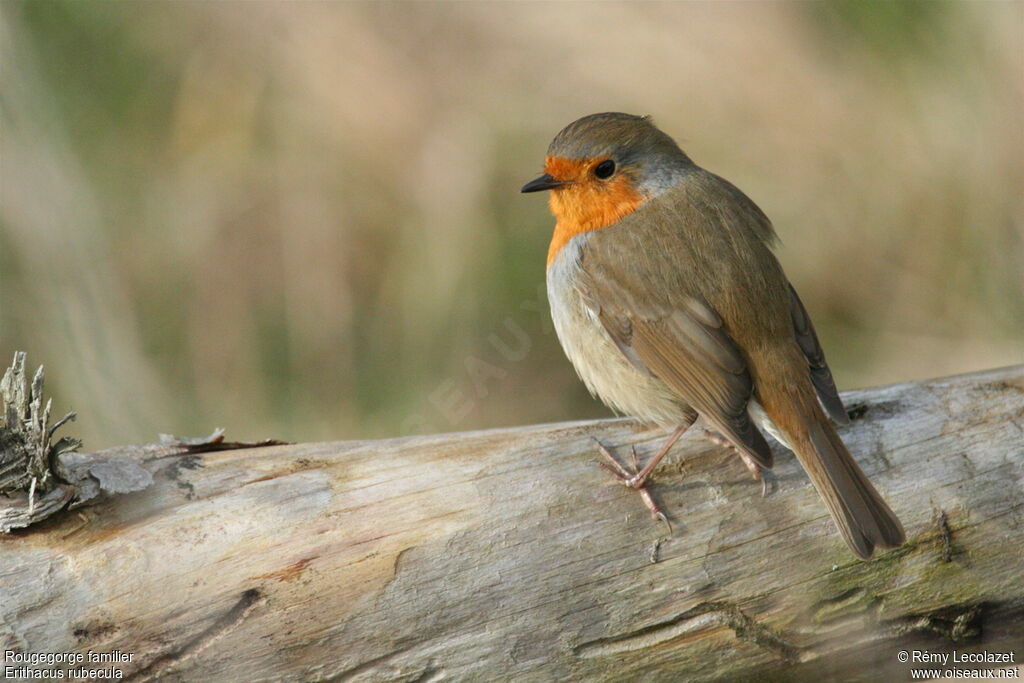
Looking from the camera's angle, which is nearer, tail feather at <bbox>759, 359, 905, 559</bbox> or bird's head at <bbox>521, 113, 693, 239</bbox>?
tail feather at <bbox>759, 359, 905, 559</bbox>

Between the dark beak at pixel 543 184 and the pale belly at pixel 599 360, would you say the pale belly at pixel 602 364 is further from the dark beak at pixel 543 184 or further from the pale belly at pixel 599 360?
the dark beak at pixel 543 184

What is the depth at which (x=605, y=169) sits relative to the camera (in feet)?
12.9

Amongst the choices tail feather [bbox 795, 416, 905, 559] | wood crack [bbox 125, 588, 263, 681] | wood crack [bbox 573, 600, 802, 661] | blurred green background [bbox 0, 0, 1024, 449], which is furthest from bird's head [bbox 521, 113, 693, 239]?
blurred green background [bbox 0, 0, 1024, 449]

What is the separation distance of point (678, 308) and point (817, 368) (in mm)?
524

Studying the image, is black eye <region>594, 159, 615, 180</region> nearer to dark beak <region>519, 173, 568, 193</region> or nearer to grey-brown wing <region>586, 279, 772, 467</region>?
dark beak <region>519, 173, 568, 193</region>

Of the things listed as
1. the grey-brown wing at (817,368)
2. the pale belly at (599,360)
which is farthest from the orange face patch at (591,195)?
the grey-brown wing at (817,368)

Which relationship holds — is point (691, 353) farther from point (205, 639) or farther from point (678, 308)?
point (205, 639)

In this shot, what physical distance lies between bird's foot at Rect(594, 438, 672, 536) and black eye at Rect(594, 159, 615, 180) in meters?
1.17

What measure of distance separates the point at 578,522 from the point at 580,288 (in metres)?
1.05

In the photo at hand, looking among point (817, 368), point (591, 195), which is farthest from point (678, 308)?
point (591, 195)

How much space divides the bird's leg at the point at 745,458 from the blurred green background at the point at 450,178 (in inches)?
97.2

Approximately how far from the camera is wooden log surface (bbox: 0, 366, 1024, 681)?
2.66 metres

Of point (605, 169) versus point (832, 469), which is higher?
point (605, 169)

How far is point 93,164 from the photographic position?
20.2ft
